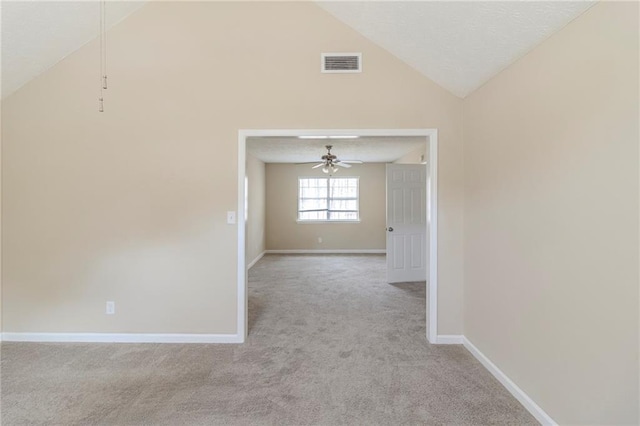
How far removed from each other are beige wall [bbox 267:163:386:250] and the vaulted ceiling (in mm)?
5625

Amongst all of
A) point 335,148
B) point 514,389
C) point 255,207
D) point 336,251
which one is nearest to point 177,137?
point 514,389

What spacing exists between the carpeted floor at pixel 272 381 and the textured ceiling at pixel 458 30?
7.70 feet

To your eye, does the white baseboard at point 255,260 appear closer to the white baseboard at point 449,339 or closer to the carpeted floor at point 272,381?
the carpeted floor at point 272,381

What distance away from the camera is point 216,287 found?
9.78 feet

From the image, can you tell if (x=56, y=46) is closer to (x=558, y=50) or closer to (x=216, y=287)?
(x=216, y=287)

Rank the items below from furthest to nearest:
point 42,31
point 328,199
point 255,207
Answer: point 328,199 → point 255,207 → point 42,31

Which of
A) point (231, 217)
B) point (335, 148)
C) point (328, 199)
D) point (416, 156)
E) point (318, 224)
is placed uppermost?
point (335, 148)

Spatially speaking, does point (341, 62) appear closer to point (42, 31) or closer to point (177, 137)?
point (177, 137)

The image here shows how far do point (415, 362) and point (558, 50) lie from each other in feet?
7.87

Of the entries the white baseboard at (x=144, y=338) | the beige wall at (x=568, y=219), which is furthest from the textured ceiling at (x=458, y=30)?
the white baseboard at (x=144, y=338)

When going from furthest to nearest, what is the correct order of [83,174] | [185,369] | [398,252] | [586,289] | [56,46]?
[398,252] < [83,174] < [56,46] < [185,369] < [586,289]

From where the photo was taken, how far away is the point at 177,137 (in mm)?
2961

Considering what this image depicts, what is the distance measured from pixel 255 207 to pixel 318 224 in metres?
1.94

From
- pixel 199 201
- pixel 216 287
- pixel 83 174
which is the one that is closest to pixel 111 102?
pixel 83 174
